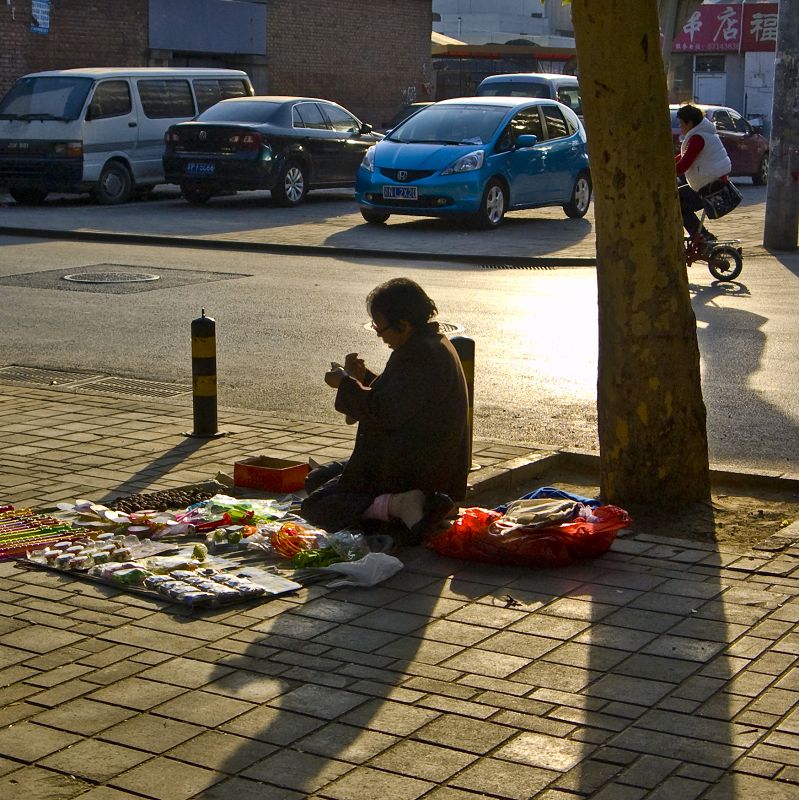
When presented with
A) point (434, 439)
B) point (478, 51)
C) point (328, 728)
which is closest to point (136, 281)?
point (434, 439)

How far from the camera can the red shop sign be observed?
166ft

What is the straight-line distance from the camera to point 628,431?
21.4 ft

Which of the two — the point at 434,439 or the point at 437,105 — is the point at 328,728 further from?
the point at 437,105

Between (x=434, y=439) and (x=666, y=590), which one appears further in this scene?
(x=434, y=439)

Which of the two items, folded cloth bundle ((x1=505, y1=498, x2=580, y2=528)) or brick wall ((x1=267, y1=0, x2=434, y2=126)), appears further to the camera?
brick wall ((x1=267, y1=0, x2=434, y2=126))

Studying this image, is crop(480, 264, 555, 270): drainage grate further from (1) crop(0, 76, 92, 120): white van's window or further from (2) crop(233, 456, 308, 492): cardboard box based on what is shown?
(2) crop(233, 456, 308, 492): cardboard box

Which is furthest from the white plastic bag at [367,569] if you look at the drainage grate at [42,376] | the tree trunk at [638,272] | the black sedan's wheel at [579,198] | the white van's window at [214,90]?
the white van's window at [214,90]

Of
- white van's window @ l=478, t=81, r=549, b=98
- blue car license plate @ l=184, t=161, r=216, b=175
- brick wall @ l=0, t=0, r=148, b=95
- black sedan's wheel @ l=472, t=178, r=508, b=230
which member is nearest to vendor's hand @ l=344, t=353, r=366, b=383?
black sedan's wheel @ l=472, t=178, r=508, b=230

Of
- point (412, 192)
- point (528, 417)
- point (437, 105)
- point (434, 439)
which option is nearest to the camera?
point (434, 439)

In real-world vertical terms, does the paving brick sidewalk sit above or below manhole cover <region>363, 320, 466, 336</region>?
above

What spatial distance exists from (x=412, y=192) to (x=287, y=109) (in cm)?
451

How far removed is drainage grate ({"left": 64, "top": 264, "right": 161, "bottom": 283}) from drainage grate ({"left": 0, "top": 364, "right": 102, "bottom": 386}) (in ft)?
14.7

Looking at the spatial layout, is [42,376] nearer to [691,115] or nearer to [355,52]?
[691,115]

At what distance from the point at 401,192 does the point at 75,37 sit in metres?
14.7
